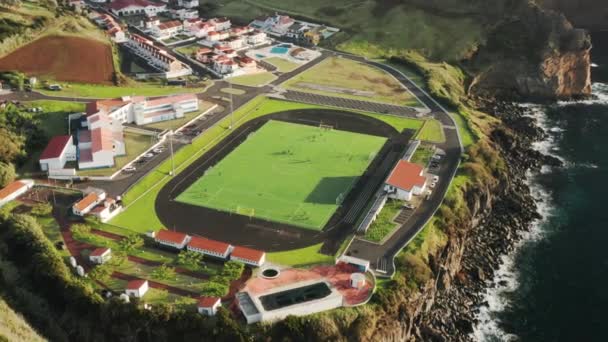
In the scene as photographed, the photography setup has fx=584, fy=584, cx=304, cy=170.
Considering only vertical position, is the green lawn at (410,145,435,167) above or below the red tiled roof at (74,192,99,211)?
above

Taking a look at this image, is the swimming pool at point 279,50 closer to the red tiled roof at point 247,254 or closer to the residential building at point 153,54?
the residential building at point 153,54

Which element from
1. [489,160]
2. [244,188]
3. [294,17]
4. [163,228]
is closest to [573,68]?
[489,160]

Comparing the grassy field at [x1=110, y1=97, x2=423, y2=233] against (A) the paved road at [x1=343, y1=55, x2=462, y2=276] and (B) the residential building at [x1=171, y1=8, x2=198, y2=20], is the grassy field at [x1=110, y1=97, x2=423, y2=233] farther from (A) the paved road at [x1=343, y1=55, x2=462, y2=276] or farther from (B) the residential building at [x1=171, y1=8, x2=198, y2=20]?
(B) the residential building at [x1=171, y1=8, x2=198, y2=20]

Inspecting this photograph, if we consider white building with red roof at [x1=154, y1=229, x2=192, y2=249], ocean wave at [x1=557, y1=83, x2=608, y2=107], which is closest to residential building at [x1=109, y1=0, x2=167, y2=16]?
ocean wave at [x1=557, y1=83, x2=608, y2=107]

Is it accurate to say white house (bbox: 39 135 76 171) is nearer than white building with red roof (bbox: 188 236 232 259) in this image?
No

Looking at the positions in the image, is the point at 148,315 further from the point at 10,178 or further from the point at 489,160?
the point at 489,160

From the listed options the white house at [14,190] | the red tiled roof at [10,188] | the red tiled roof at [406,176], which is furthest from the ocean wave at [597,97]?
the red tiled roof at [10,188]
